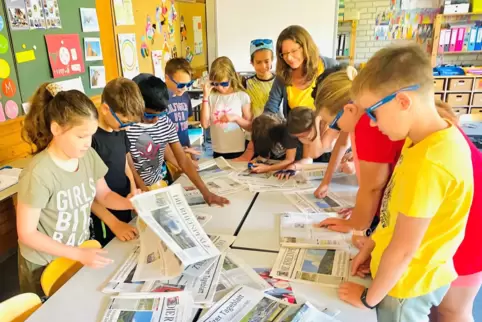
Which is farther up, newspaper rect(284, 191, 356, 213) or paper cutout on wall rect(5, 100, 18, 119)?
paper cutout on wall rect(5, 100, 18, 119)

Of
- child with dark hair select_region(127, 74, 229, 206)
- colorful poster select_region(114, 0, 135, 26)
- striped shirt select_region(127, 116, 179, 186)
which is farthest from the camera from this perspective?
colorful poster select_region(114, 0, 135, 26)

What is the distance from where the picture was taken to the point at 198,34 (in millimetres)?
5156

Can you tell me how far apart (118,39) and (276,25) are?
1.92 metres

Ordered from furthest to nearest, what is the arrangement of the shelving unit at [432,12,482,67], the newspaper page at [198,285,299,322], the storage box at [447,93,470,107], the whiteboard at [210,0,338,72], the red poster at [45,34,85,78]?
the storage box at [447,93,470,107]
the shelving unit at [432,12,482,67]
the whiteboard at [210,0,338,72]
the red poster at [45,34,85,78]
the newspaper page at [198,285,299,322]

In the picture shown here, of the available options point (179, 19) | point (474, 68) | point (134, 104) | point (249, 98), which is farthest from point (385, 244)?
point (474, 68)

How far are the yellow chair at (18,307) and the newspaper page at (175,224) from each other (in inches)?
15.3

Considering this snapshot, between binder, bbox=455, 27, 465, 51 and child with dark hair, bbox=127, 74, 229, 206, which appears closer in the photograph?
child with dark hair, bbox=127, 74, 229, 206

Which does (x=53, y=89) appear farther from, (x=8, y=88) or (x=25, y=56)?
(x=25, y=56)

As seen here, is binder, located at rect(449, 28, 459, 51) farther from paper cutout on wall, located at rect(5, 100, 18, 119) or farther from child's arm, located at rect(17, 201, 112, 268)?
child's arm, located at rect(17, 201, 112, 268)

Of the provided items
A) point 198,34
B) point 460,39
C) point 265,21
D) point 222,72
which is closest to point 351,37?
point 460,39

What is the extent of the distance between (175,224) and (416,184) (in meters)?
0.79

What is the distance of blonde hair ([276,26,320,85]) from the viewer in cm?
219

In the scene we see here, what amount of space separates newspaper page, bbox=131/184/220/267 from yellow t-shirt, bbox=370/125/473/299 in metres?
0.59

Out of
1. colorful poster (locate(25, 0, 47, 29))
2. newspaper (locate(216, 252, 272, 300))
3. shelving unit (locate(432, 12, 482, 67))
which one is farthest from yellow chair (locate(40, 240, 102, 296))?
shelving unit (locate(432, 12, 482, 67))
